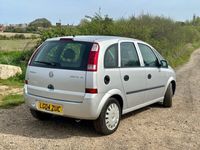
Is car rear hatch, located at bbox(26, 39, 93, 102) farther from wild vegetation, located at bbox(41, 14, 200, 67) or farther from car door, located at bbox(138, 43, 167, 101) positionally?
wild vegetation, located at bbox(41, 14, 200, 67)

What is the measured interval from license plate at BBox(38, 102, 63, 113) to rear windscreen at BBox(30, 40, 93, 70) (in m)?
0.66

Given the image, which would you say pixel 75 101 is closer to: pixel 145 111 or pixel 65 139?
pixel 65 139

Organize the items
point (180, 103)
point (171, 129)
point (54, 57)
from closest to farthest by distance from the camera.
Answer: point (54, 57) → point (171, 129) → point (180, 103)

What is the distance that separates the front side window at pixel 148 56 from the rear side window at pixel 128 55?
340 mm

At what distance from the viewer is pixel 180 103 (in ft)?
27.6

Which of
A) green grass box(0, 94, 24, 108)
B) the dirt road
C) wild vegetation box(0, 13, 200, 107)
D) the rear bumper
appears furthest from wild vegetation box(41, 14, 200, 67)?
the rear bumper

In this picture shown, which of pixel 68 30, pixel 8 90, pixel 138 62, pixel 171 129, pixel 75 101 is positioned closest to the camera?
pixel 75 101

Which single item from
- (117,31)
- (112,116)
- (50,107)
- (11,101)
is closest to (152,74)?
(112,116)

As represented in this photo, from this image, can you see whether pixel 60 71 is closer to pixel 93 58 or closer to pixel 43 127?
pixel 93 58

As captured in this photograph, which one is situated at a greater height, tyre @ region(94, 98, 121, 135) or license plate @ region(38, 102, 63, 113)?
license plate @ region(38, 102, 63, 113)

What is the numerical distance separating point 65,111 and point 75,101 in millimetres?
251

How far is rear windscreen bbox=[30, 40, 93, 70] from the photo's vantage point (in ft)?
17.8

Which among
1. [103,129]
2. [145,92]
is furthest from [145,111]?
[103,129]

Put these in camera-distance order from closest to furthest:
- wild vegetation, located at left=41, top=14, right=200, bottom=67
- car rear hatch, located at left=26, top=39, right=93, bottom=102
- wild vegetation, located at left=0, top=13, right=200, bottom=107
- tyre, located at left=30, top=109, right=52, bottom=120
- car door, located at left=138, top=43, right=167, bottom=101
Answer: car rear hatch, located at left=26, top=39, right=93, bottom=102 → tyre, located at left=30, top=109, right=52, bottom=120 → car door, located at left=138, top=43, right=167, bottom=101 → wild vegetation, located at left=0, top=13, right=200, bottom=107 → wild vegetation, located at left=41, top=14, right=200, bottom=67
